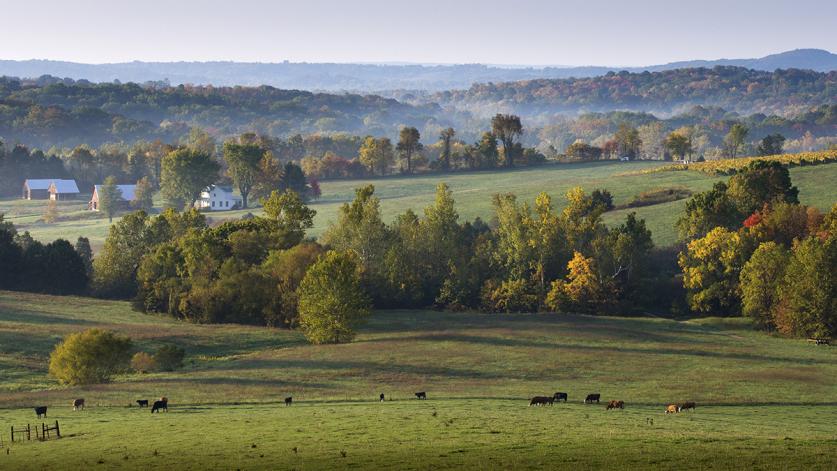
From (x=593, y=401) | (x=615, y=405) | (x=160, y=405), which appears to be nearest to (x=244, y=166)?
(x=160, y=405)

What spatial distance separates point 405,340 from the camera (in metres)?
A: 91.9

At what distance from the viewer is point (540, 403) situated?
2420 inches

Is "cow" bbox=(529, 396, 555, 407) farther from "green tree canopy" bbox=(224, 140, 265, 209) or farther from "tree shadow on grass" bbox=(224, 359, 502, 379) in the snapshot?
"green tree canopy" bbox=(224, 140, 265, 209)

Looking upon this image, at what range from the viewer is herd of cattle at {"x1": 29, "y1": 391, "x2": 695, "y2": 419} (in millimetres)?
59378

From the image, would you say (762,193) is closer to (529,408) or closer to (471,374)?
(471,374)

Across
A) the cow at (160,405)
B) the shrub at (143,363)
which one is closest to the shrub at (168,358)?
the shrub at (143,363)

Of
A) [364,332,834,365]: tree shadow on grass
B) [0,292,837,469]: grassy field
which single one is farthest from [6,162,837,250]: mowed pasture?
[364,332,834,365]: tree shadow on grass

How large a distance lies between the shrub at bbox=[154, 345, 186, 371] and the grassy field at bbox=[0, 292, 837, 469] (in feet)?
9.44

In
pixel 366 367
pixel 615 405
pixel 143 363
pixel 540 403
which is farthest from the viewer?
pixel 143 363

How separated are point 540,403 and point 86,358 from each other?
3100cm

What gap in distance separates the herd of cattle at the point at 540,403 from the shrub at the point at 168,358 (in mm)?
15561

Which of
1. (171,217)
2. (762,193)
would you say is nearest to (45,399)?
(171,217)

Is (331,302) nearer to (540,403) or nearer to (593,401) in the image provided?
(540,403)

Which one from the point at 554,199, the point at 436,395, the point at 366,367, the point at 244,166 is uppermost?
the point at 244,166
